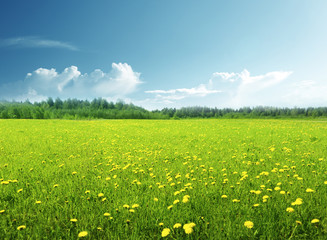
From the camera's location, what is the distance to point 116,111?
110500 mm

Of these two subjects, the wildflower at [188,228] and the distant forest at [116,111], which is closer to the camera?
the wildflower at [188,228]

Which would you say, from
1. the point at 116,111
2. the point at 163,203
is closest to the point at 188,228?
the point at 163,203

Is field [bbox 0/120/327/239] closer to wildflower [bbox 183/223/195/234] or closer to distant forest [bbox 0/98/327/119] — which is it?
wildflower [bbox 183/223/195/234]

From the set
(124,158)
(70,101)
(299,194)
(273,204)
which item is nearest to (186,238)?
(273,204)

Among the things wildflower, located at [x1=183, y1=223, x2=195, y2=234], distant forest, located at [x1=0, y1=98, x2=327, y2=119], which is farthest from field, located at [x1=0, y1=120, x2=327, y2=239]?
distant forest, located at [x1=0, y1=98, x2=327, y2=119]

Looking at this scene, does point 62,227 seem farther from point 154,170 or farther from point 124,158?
point 124,158

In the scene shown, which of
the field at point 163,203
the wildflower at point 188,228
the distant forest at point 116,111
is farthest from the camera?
the distant forest at point 116,111

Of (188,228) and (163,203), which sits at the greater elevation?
(188,228)

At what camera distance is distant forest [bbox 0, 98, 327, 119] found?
82.9 meters

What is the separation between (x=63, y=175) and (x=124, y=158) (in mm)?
2178

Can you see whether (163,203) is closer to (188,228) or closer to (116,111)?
(188,228)

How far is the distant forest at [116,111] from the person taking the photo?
8288 centimetres

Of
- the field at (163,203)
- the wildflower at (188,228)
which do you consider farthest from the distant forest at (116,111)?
the wildflower at (188,228)

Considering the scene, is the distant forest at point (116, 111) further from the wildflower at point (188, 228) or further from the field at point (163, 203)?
the wildflower at point (188, 228)
